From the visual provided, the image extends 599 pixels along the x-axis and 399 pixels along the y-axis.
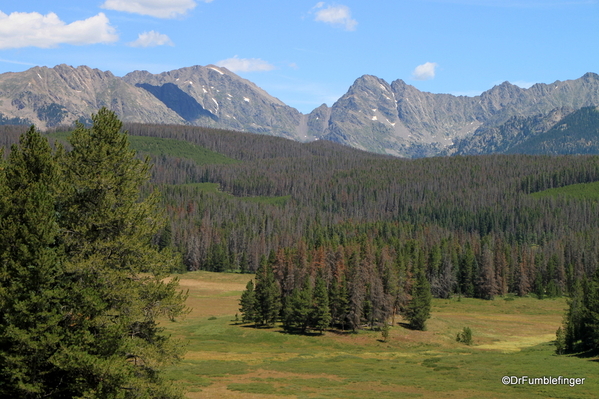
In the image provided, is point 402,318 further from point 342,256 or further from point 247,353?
point 247,353

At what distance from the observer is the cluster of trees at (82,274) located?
21641mm

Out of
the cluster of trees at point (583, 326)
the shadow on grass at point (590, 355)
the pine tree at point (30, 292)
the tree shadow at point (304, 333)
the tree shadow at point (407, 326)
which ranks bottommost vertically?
the tree shadow at point (407, 326)

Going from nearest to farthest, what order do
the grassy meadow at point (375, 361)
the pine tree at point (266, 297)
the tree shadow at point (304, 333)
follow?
the grassy meadow at point (375, 361) < the tree shadow at point (304, 333) < the pine tree at point (266, 297)

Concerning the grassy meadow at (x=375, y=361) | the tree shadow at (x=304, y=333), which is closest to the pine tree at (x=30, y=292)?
the grassy meadow at (x=375, y=361)

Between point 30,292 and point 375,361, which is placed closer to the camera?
point 30,292

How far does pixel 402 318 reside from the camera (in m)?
99.1

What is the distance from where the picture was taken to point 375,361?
66562 mm

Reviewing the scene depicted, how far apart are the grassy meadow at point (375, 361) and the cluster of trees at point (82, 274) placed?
182 inches

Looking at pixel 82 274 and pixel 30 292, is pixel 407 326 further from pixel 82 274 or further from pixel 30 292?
pixel 30 292

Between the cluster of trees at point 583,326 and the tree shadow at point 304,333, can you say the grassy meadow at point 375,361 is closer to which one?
the tree shadow at point 304,333

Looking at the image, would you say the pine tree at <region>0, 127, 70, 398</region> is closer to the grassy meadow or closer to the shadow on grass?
the grassy meadow

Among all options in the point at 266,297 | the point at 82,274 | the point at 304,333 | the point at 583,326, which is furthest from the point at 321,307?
the point at 82,274

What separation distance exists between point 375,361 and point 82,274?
164ft

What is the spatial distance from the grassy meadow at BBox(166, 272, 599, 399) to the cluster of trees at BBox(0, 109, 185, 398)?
462 cm
